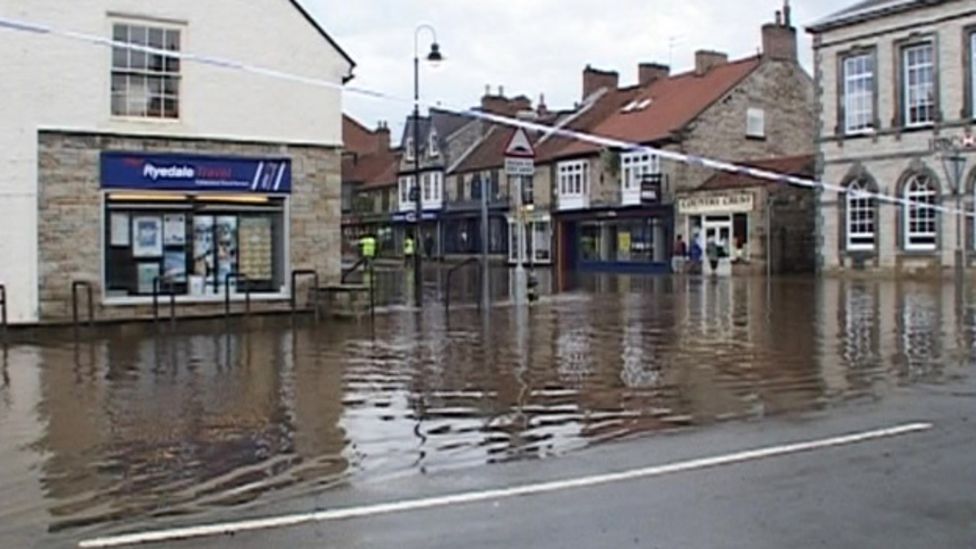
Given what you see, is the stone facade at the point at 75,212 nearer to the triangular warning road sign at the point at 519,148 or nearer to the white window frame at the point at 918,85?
the triangular warning road sign at the point at 519,148

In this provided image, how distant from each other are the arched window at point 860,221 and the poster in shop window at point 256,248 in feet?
93.4

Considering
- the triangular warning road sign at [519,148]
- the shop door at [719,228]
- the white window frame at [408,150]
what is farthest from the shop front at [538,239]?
the triangular warning road sign at [519,148]

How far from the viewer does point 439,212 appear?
72.2m

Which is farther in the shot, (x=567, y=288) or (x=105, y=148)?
(x=567, y=288)

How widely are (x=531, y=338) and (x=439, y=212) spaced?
55172mm

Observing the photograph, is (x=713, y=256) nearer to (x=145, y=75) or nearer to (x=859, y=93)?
(x=859, y=93)

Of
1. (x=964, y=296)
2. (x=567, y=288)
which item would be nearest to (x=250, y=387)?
(x=964, y=296)

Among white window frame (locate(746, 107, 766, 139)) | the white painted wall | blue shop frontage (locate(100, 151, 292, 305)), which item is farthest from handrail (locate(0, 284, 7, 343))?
white window frame (locate(746, 107, 766, 139))

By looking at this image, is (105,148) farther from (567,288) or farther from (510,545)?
(567,288)

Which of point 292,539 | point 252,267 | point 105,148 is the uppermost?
point 105,148

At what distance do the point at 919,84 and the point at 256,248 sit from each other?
2973cm

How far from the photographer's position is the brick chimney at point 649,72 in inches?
2459

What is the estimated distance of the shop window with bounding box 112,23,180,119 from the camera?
19.3 metres

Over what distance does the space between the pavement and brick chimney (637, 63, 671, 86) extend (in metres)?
55.0
